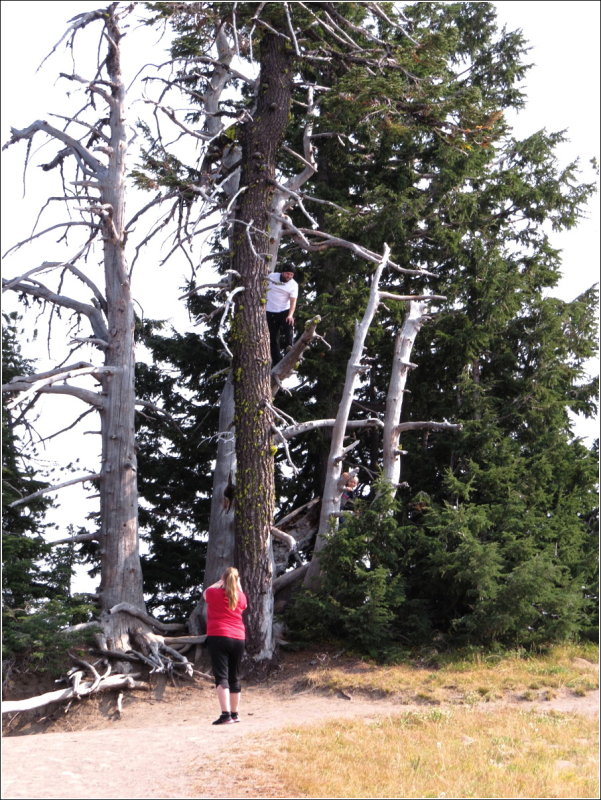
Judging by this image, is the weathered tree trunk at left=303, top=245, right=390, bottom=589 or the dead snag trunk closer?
the dead snag trunk

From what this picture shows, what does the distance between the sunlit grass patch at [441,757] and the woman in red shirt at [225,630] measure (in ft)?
3.44

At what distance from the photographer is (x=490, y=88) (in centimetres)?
2255

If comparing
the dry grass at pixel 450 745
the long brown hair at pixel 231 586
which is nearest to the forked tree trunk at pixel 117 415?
the dry grass at pixel 450 745

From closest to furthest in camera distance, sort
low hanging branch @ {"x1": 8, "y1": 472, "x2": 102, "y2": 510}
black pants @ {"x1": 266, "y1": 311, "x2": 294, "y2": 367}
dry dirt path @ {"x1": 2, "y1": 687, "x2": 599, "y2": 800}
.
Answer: dry dirt path @ {"x1": 2, "y1": 687, "x2": 599, "y2": 800}, low hanging branch @ {"x1": 8, "y1": 472, "x2": 102, "y2": 510}, black pants @ {"x1": 266, "y1": 311, "x2": 294, "y2": 367}

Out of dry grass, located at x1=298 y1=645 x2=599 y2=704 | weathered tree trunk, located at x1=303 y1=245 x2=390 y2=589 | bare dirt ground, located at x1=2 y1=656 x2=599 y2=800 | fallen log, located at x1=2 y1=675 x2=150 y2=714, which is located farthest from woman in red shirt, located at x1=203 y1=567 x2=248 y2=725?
weathered tree trunk, located at x1=303 y1=245 x2=390 y2=589

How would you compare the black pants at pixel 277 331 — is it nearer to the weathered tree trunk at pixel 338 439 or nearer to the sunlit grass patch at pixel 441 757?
the weathered tree trunk at pixel 338 439

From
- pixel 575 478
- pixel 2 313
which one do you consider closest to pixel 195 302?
pixel 2 313

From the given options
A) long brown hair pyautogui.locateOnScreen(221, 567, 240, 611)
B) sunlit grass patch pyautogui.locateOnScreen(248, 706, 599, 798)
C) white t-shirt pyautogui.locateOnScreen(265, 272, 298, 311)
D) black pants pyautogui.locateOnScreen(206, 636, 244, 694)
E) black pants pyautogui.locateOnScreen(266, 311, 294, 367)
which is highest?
white t-shirt pyautogui.locateOnScreen(265, 272, 298, 311)

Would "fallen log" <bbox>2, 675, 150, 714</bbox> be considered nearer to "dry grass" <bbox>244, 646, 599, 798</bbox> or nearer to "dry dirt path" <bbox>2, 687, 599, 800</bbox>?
"dry dirt path" <bbox>2, 687, 599, 800</bbox>

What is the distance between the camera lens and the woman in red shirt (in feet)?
36.0

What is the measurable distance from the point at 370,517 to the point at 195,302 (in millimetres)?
7024

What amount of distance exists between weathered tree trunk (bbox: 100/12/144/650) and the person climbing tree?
99.9 inches

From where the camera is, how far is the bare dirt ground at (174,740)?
841cm

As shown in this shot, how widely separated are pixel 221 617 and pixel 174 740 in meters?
1.46
